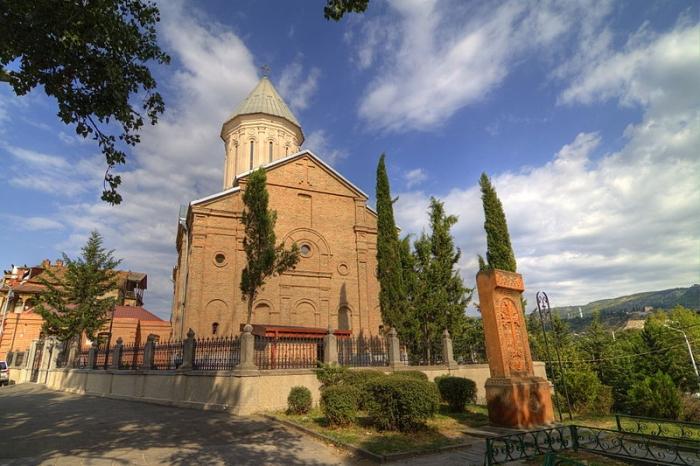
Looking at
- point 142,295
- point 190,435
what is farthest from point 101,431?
point 142,295

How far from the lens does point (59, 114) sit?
7.27 metres

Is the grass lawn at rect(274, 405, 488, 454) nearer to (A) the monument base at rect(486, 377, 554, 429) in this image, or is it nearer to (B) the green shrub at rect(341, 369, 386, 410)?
(B) the green shrub at rect(341, 369, 386, 410)

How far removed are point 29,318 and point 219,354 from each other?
Result: 112 feet

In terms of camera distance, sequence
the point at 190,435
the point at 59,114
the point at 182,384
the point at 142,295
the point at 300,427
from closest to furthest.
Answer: the point at 59,114
the point at 190,435
the point at 300,427
the point at 182,384
the point at 142,295

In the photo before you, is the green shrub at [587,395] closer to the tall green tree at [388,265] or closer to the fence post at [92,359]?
the tall green tree at [388,265]

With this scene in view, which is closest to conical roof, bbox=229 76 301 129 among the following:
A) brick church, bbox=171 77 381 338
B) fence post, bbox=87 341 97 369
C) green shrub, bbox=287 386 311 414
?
brick church, bbox=171 77 381 338

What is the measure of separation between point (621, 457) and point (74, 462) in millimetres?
8437

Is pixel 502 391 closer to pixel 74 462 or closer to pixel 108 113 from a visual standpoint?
pixel 74 462

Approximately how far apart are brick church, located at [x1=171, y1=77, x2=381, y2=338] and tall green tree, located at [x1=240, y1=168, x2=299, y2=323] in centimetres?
418

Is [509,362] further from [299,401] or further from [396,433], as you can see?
[299,401]

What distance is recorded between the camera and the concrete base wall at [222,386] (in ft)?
38.6

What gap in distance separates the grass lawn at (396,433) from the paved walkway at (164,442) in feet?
1.31

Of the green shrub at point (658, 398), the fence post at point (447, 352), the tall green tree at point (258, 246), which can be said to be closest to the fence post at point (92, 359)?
the tall green tree at point (258, 246)

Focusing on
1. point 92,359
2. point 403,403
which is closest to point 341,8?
point 403,403
